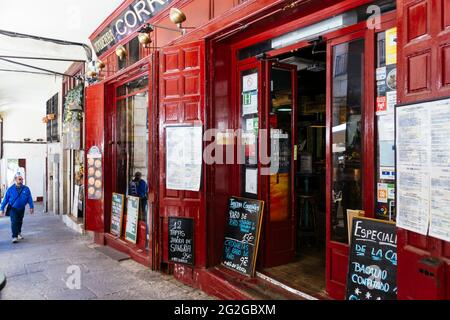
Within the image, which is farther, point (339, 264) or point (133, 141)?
point (133, 141)

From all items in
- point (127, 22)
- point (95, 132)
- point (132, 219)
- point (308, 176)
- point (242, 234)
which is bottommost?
point (132, 219)

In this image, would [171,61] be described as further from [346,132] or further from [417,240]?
[417,240]

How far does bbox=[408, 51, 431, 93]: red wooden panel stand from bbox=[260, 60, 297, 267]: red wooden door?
6.85 feet

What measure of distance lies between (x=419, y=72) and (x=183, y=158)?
120 inches

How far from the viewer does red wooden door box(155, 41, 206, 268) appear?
15.3 feet

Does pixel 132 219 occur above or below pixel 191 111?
below

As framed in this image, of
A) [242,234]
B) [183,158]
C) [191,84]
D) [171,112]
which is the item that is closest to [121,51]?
[171,112]

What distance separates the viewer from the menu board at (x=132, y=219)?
6335 mm

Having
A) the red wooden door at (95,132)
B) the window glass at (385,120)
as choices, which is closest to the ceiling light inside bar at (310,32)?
the window glass at (385,120)

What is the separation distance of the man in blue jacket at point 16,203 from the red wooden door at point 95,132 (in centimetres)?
184

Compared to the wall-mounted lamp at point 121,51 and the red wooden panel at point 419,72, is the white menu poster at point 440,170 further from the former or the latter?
the wall-mounted lamp at point 121,51

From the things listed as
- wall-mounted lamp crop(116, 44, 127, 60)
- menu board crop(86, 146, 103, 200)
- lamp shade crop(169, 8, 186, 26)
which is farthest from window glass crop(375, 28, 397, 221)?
menu board crop(86, 146, 103, 200)

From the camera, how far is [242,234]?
452 cm
